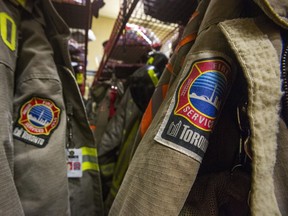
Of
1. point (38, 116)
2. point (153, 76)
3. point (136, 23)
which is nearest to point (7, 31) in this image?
point (38, 116)

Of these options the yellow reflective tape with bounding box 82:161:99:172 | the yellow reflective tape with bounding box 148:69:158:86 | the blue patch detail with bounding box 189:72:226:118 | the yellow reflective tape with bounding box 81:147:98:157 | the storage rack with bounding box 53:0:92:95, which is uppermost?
the blue patch detail with bounding box 189:72:226:118

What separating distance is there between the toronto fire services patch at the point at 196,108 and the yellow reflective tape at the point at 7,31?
0.32 meters

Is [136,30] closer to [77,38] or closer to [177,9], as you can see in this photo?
[77,38]

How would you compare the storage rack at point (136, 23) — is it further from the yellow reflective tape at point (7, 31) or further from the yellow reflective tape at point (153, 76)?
the yellow reflective tape at point (7, 31)

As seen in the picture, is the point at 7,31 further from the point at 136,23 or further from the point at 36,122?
the point at 136,23

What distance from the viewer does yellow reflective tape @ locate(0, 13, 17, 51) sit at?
0.39 meters

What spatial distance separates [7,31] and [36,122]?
173 millimetres

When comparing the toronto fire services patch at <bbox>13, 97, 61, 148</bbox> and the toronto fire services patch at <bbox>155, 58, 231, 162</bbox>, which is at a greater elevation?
the toronto fire services patch at <bbox>155, 58, 231, 162</bbox>

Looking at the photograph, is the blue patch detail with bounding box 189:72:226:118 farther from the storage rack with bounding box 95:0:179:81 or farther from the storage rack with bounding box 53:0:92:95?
the storage rack with bounding box 53:0:92:95

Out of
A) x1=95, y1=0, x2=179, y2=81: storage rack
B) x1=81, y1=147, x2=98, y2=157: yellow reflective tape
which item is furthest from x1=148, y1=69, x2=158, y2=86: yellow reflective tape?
x1=81, y1=147, x2=98, y2=157: yellow reflective tape

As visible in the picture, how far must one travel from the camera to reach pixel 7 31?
399 mm

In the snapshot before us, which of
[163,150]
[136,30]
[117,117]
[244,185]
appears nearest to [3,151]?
[163,150]

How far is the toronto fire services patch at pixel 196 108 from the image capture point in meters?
0.25

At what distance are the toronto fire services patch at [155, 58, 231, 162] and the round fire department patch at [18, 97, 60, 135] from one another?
25cm
